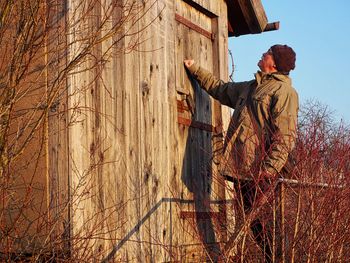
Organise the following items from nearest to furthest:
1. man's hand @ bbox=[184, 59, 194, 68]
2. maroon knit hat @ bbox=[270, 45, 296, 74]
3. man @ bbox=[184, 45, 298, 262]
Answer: man @ bbox=[184, 45, 298, 262] → maroon knit hat @ bbox=[270, 45, 296, 74] → man's hand @ bbox=[184, 59, 194, 68]

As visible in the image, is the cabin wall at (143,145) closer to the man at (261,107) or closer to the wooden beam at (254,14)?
the man at (261,107)

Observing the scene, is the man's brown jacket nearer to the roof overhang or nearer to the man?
the man

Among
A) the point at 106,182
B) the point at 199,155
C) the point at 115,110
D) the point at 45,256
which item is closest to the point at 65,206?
the point at 45,256

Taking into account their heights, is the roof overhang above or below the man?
above

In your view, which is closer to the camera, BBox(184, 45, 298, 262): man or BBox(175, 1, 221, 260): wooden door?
BBox(184, 45, 298, 262): man

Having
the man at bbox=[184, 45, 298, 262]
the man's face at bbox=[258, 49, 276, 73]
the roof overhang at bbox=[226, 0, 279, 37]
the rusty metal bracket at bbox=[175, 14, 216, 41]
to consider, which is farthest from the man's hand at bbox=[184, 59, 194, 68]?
the roof overhang at bbox=[226, 0, 279, 37]

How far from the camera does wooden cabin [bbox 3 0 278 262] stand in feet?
20.1

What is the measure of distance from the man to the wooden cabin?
28 centimetres

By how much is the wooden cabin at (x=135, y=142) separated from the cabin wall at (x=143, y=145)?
10 mm

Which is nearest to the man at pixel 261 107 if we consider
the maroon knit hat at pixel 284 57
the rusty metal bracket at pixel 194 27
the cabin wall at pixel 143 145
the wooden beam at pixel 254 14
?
the maroon knit hat at pixel 284 57

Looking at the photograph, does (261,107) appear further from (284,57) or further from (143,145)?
(143,145)

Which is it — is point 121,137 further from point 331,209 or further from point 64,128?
point 331,209

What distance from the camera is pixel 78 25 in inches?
251

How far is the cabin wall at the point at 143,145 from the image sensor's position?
631 centimetres
